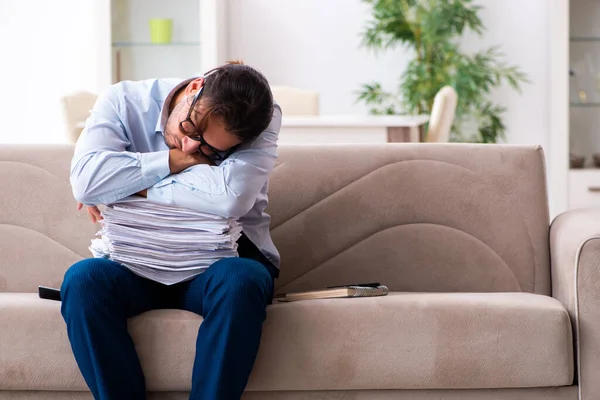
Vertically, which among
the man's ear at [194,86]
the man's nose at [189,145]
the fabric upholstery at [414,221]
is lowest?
the fabric upholstery at [414,221]

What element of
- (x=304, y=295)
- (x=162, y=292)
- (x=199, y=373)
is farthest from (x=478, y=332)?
(x=162, y=292)

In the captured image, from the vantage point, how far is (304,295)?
1.85m

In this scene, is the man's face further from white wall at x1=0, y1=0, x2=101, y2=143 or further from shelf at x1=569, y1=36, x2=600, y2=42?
white wall at x1=0, y1=0, x2=101, y2=143

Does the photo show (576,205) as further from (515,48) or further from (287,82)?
(287,82)

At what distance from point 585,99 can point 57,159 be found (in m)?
3.61

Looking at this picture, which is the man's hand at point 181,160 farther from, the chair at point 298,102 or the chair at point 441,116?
the chair at point 298,102

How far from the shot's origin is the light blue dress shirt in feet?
5.75

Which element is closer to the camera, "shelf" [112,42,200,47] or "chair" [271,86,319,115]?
"chair" [271,86,319,115]

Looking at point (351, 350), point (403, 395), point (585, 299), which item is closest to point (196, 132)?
point (351, 350)

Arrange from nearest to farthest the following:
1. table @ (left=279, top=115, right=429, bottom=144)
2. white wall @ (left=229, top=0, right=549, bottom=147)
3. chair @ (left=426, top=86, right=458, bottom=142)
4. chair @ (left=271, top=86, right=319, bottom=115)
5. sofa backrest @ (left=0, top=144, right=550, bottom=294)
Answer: sofa backrest @ (left=0, top=144, right=550, bottom=294) < table @ (left=279, top=115, right=429, bottom=144) < chair @ (left=426, top=86, right=458, bottom=142) < chair @ (left=271, top=86, right=319, bottom=115) < white wall @ (left=229, top=0, right=549, bottom=147)

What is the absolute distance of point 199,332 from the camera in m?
1.65

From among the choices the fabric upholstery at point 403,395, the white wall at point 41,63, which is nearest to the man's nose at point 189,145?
the fabric upholstery at point 403,395

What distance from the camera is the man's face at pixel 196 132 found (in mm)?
1721

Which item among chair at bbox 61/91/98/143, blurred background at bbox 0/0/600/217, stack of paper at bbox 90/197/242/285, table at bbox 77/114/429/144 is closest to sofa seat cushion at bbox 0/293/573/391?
stack of paper at bbox 90/197/242/285
